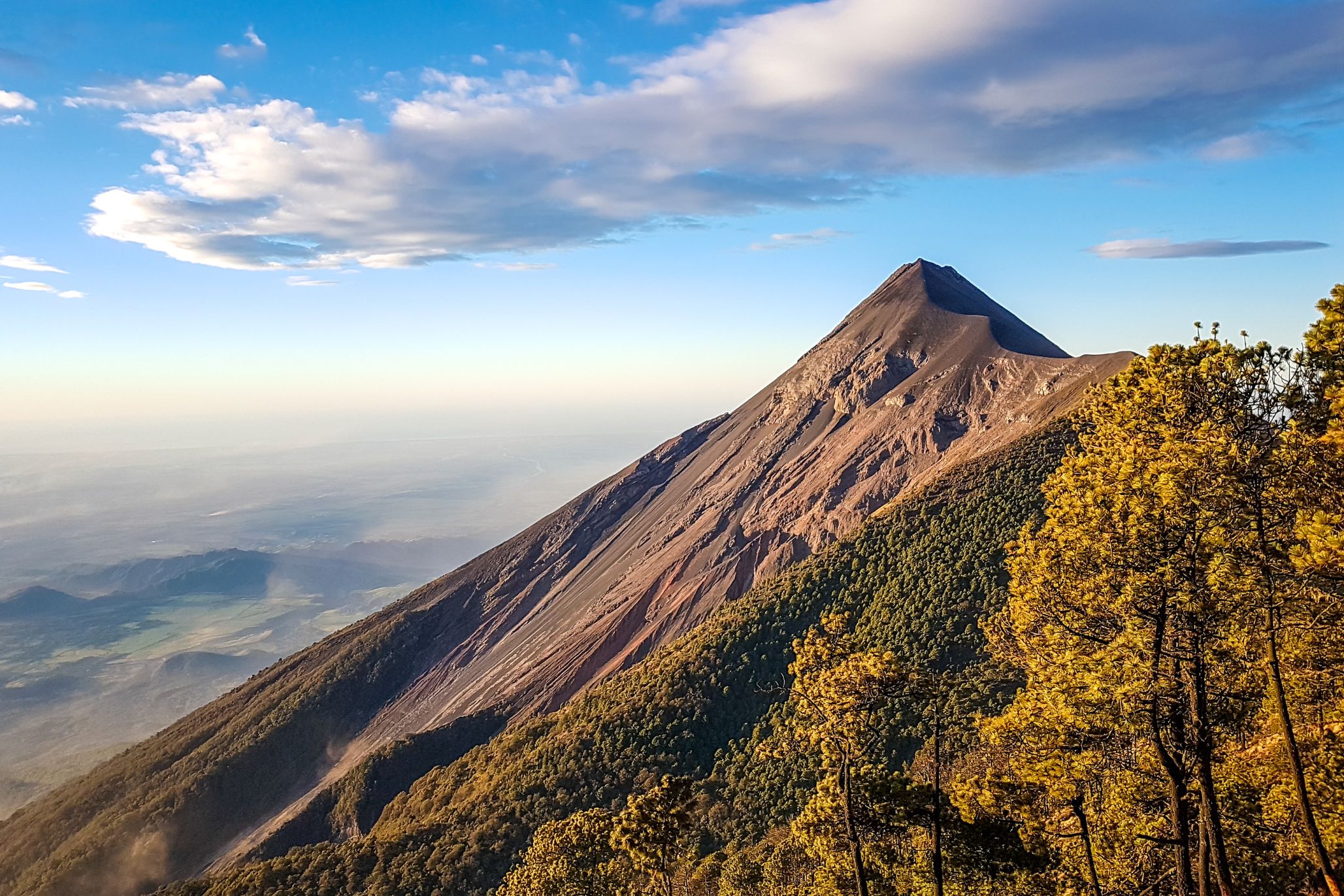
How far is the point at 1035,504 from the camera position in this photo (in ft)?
218

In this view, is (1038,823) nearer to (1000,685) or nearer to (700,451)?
(1000,685)

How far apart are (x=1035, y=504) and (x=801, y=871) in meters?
44.6

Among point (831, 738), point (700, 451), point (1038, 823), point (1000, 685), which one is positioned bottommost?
point (1000, 685)

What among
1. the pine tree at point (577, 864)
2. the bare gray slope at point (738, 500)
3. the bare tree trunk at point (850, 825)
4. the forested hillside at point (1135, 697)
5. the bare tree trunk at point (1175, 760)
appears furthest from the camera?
the bare gray slope at point (738, 500)

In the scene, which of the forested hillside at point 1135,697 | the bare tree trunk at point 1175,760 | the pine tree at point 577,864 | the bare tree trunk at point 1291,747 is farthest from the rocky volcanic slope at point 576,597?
the bare tree trunk at point 1291,747

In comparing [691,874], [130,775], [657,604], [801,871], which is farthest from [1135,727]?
[130,775]

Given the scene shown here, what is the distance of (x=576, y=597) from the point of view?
120m

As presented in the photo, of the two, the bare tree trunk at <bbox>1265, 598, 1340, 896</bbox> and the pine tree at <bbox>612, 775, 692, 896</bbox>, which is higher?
the bare tree trunk at <bbox>1265, 598, 1340, 896</bbox>

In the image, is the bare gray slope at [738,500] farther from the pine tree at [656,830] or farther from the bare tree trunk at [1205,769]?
the bare tree trunk at [1205,769]

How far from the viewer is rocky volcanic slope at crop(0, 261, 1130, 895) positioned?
9225cm

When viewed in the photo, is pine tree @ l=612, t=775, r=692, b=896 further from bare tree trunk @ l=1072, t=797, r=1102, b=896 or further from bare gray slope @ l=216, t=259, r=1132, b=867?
bare gray slope @ l=216, t=259, r=1132, b=867

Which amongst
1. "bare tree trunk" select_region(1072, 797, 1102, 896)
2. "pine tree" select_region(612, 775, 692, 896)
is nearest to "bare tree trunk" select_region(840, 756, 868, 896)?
"bare tree trunk" select_region(1072, 797, 1102, 896)

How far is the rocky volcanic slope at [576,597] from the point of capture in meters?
92.2

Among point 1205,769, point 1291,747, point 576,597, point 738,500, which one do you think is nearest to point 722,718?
point 738,500
